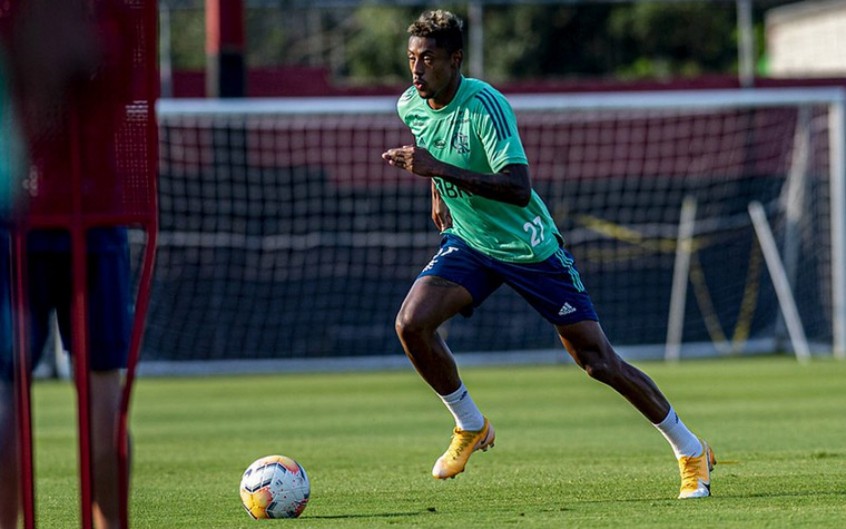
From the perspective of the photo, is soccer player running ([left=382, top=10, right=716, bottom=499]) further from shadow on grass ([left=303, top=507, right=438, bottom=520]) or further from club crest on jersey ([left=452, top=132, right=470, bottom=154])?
shadow on grass ([left=303, top=507, right=438, bottom=520])

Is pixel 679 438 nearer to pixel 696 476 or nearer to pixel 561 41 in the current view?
pixel 696 476

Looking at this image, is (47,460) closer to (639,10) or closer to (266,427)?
(266,427)

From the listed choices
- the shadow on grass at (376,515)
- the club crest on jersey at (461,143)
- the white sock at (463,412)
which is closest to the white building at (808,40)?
the white sock at (463,412)

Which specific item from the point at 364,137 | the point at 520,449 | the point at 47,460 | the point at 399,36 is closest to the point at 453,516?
the point at 520,449

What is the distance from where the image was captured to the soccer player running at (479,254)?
7.15m

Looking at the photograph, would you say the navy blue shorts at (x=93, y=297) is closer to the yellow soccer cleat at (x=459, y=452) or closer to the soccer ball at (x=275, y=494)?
the soccer ball at (x=275, y=494)

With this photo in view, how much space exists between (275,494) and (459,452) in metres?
1.36

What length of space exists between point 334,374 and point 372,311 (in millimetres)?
3249

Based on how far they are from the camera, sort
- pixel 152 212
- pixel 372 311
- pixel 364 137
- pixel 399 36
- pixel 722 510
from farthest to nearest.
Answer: pixel 399 36 → pixel 364 137 → pixel 372 311 → pixel 722 510 → pixel 152 212

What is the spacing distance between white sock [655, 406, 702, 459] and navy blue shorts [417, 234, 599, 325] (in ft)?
1.95

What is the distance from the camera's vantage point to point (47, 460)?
32.4 ft

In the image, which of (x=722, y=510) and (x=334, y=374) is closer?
(x=722, y=510)

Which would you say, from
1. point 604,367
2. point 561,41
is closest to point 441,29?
point 604,367

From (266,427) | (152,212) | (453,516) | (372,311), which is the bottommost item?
(372,311)
